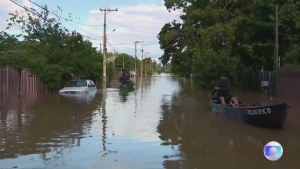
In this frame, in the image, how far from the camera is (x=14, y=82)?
29516mm

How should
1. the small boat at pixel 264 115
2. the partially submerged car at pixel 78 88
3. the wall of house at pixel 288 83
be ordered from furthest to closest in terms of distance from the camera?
the partially submerged car at pixel 78 88
the wall of house at pixel 288 83
the small boat at pixel 264 115

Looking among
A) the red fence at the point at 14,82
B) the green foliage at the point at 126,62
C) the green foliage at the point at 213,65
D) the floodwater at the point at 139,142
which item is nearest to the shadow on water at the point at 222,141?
the floodwater at the point at 139,142

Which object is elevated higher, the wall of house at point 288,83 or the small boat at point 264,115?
the wall of house at point 288,83

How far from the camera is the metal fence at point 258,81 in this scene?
2725cm

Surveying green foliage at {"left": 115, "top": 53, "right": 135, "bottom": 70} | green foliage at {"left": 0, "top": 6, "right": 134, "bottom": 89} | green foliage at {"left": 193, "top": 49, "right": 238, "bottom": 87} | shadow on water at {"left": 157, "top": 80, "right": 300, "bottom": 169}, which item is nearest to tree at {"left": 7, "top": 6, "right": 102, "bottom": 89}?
green foliage at {"left": 0, "top": 6, "right": 134, "bottom": 89}

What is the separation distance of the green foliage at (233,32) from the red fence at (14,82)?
13.7 m

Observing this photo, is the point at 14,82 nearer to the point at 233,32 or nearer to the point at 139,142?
the point at 233,32

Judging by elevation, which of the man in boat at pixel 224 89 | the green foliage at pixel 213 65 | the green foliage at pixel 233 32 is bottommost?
the man in boat at pixel 224 89

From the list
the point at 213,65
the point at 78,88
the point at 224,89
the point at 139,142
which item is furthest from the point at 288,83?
the point at 139,142

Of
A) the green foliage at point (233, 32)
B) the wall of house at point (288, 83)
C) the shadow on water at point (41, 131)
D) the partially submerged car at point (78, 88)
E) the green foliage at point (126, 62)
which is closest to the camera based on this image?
the shadow on water at point (41, 131)

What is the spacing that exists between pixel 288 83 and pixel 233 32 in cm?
1235

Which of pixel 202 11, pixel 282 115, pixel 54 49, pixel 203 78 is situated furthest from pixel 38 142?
pixel 202 11

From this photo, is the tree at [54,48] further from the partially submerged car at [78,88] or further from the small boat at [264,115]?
the small boat at [264,115]

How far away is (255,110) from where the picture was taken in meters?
11.9
